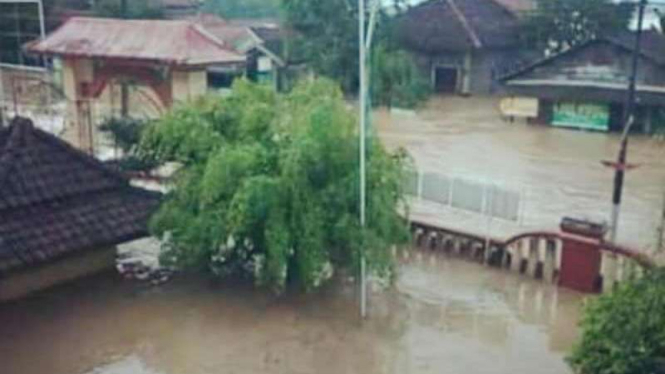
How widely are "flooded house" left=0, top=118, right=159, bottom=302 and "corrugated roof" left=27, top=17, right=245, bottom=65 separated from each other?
8649 millimetres

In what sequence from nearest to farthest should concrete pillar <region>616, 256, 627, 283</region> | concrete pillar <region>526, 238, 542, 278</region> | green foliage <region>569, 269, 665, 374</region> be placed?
1. green foliage <region>569, 269, 665, 374</region>
2. concrete pillar <region>616, 256, 627, 283</region>
3. concrete pillar <region>526, 238, 542, 278</region>

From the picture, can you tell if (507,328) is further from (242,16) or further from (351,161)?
(242,16)

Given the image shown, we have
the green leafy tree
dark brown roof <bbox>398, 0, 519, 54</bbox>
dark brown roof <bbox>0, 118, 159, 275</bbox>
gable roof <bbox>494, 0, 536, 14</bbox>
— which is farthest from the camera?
gable roof <bbox>494, 0, 536, 14</bbox>

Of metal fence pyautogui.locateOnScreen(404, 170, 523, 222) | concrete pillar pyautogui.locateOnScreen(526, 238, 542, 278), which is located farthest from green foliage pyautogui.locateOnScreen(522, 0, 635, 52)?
concrete pillar pyautogui.locateOnScreen(526, 238, 542, 278)

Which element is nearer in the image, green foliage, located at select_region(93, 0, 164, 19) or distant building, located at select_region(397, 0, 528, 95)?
green foliage, located at select_region(93, 0, 164, 19)

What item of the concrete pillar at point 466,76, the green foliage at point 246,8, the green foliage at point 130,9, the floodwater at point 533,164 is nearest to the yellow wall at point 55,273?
the floodwater at point 533,164

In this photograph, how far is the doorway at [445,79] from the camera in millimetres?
43319

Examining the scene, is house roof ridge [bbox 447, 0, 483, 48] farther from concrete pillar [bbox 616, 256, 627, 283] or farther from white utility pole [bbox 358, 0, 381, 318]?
white utility pole [bbox 358, 0, 381, 318]

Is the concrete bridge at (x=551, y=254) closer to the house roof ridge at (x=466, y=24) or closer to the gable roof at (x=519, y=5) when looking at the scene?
the house roof ridge at (x=466, y=24)

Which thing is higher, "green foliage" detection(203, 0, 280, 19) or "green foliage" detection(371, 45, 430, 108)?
"green foliage" detection(203, 0, 280, 19)

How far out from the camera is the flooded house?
482 inches

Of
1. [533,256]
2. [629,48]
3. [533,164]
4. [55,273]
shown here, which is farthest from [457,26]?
[55,273]

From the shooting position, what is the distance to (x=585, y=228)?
1422 centimetres

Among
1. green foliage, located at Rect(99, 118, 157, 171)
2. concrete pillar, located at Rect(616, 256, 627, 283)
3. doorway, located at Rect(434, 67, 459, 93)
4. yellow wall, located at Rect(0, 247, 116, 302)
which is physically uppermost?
doorway, located at Rect(434, 67, 459, 93)
